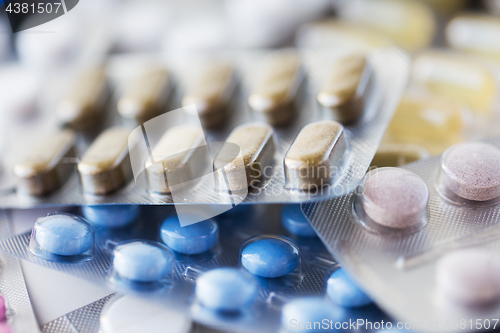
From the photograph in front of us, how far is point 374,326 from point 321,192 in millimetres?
274

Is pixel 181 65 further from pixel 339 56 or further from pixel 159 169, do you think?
pixel 159 169

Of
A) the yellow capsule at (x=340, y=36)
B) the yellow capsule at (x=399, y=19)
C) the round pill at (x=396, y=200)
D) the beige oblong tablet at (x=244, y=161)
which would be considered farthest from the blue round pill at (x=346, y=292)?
the yellow capsule at (x=399, y=19)

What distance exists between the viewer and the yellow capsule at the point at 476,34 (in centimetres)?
164

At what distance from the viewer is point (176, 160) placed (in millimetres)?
1032

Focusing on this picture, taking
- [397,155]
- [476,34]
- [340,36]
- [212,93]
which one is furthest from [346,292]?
[476,34]

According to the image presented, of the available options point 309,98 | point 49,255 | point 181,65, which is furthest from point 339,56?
point 49,255

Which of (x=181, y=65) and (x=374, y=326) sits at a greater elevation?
(x=181, y=65)

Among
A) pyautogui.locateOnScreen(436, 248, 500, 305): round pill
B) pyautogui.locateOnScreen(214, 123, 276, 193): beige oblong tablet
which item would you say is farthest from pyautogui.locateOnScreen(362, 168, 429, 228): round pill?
pyautogui.locateOnScreen(214, 123, 276, 193): beige oblong tablet

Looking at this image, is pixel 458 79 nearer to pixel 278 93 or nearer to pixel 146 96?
pixel 278 93

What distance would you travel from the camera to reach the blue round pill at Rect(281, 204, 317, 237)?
1.06m

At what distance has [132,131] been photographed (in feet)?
3.96

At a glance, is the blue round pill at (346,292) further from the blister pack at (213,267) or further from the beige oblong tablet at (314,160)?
the beige oblong tablet at (314,160)

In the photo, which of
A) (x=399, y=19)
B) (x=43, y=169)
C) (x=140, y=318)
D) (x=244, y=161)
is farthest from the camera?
(x=399, y=19)

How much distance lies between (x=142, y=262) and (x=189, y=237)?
13cm
